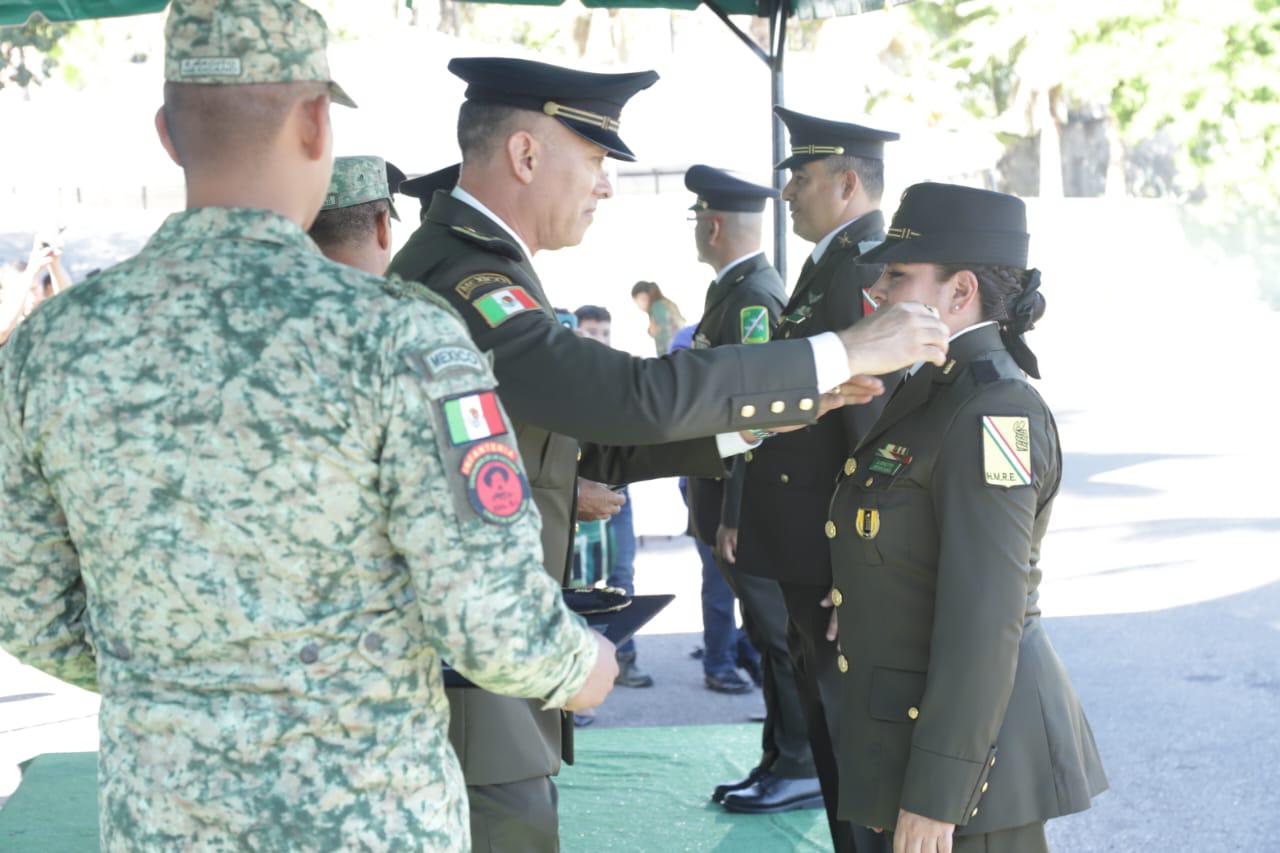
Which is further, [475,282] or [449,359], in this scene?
[475,282]

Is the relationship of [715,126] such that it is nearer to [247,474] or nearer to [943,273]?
[943,273]

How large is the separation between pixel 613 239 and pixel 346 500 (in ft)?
51.4

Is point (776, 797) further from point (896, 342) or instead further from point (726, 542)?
point (896, 342)

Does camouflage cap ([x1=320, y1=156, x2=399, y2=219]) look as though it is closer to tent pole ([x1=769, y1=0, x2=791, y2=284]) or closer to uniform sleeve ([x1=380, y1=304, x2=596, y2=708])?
uniform sleeve ([x1=380, y1=304, x2=596, y2=708])

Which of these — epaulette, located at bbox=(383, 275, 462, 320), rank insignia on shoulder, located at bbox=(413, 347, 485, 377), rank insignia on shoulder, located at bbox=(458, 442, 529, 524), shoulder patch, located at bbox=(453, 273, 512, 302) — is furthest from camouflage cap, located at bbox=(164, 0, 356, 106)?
shoulder patch, located at bbox=(453, 273, 512, 302)

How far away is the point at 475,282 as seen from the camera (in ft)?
8.32

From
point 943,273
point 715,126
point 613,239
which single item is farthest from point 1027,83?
point 943,273

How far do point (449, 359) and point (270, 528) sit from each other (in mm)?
275

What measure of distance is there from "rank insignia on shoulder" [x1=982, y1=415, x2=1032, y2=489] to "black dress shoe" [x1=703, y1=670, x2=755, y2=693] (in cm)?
451

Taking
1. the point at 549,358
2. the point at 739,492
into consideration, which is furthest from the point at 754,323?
the point at 549,358

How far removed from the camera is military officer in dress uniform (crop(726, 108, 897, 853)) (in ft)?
13.7

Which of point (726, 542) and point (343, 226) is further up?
point (343, 226)

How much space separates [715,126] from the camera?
31.3 feet

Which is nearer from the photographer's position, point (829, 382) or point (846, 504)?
point (829, 382)
